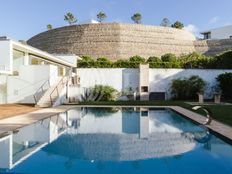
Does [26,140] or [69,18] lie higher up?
[69,18]

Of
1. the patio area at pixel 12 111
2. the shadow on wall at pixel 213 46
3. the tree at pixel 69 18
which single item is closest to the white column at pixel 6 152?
the patio area at pixel 12 111

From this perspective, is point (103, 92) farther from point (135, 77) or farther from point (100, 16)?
point (100, 16)

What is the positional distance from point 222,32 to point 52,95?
45.5m

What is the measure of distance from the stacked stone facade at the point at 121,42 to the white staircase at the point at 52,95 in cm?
2096

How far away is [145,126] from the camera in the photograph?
1190 centimetres

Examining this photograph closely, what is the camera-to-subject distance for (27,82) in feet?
65.7

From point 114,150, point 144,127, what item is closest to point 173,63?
point 144,127

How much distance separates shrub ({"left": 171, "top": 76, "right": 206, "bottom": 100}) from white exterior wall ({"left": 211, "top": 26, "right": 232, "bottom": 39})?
116 feet

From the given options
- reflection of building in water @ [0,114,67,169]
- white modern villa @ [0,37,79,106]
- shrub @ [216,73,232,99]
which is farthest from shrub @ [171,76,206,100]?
reflection of building in water @ [0,114,67,169]

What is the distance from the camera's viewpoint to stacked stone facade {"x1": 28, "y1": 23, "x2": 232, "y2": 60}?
4241cm

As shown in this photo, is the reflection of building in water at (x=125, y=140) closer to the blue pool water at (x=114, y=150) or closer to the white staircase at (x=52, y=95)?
the blue pool water at (x=114, y=150)

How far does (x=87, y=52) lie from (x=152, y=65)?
16453mm

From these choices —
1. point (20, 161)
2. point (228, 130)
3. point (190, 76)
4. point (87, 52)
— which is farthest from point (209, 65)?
point (20, 161)

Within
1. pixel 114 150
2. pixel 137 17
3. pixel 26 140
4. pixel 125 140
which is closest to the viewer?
pixel 114 150
